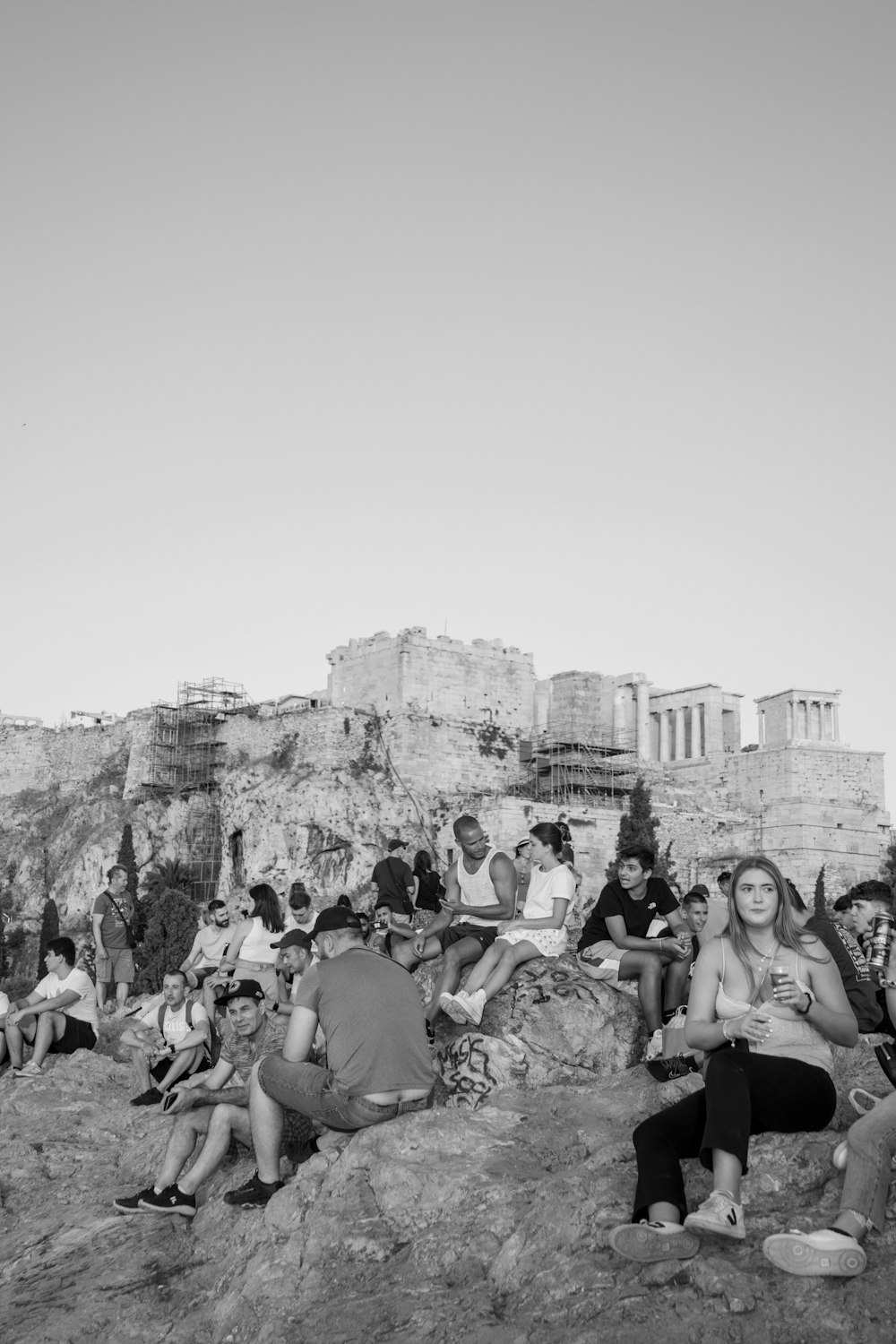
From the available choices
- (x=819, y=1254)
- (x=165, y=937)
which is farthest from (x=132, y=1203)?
(x=165, y=937)

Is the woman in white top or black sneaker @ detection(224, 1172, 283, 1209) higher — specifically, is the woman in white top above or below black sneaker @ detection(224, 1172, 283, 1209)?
above

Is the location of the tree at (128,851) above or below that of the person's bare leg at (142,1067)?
above

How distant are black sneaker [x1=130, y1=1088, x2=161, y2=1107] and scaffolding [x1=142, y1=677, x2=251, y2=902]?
101 ft

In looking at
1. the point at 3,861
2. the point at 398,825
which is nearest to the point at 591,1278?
the point at 398,825

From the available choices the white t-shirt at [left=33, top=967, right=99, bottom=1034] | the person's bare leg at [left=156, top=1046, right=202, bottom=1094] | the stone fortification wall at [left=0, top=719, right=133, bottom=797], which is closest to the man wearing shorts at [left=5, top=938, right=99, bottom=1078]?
the white t-shirt at [left=33, top=967, right=99, bottom=1034]

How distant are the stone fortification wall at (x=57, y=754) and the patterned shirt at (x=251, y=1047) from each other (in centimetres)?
3828

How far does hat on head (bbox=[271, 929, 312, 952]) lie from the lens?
32.9ft

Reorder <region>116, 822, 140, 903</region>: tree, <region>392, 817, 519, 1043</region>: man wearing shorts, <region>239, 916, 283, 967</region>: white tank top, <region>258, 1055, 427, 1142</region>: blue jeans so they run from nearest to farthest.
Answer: <region>258, 1055, 427, 1142</region>: blue jeans < <region>392, 817, 519, 1043</region>: man wearing shorts < <region>239, 916, 283, 967</region>: white tank top < <region>116, 822, 140, 903</region>: tree

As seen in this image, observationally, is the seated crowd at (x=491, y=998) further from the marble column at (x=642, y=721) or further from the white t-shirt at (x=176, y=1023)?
the marble column at (x=642, y=721)

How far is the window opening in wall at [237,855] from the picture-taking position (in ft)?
126

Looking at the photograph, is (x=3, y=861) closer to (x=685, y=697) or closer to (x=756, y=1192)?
(x=685, y=697)

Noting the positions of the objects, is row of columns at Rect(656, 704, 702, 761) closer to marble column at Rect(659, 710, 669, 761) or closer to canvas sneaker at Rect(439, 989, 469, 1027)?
marble column at Rect(659, 710, 669, 761)

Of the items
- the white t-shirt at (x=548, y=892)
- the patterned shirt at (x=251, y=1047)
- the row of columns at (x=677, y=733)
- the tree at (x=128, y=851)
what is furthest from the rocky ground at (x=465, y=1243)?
the row of columns at (x=677, y=733)

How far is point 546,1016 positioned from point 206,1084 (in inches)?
79.9
